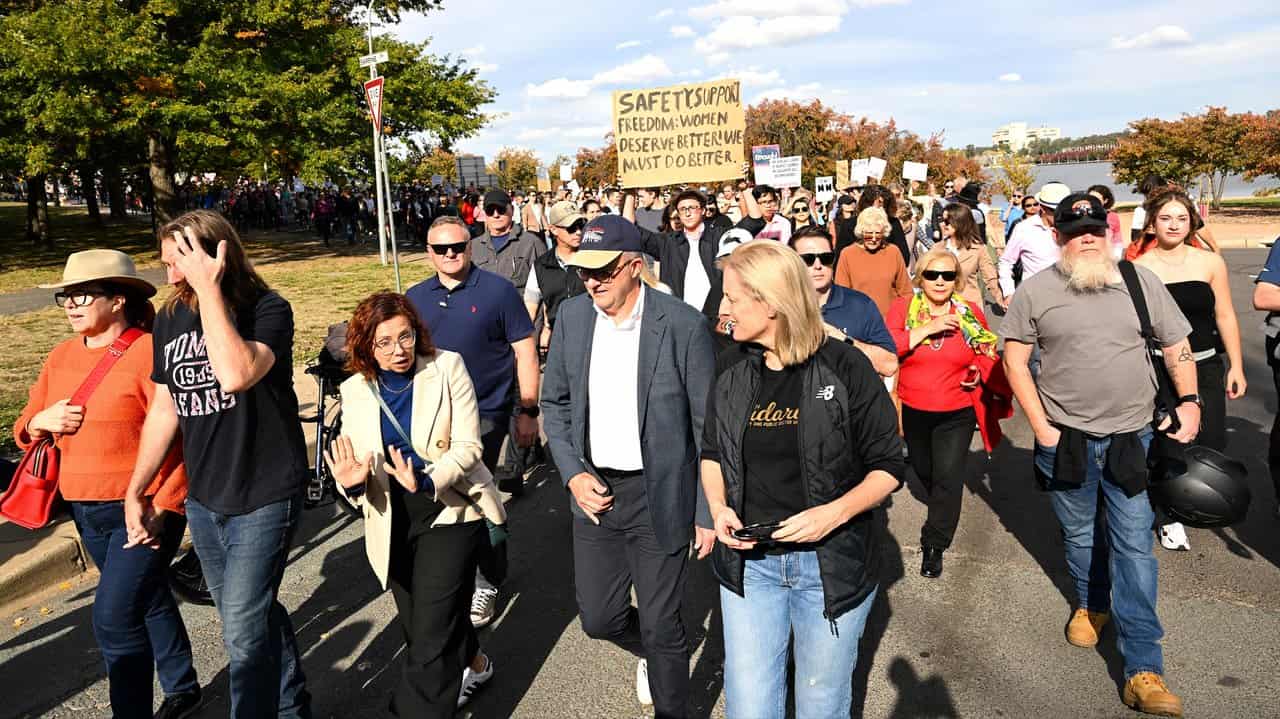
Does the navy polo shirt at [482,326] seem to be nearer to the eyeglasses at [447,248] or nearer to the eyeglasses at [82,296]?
the eyeglasses at [447,248]

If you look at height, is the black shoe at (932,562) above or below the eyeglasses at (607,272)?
below

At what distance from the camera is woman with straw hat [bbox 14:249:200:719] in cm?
341

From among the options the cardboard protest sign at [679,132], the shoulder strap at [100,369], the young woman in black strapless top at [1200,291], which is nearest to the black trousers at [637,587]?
the shoulder strap at [100,369]

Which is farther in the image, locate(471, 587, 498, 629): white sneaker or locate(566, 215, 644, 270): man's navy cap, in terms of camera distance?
locate(471, 587, 498, 629): white sneaker

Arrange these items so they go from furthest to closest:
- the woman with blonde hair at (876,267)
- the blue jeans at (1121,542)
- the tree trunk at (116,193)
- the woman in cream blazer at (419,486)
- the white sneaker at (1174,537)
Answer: the tree trunk at (116,193) → the woman with blonde hair at (876,267) → the white sneaker at (1174,537) → the blue jeans at (1121,542) → the woman in cream blazer at (419,486)

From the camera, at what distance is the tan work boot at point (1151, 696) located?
3.53 meters

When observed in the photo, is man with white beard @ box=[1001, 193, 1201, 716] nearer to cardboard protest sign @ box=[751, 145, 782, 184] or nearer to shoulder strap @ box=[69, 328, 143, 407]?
shoulder strap @ box=[69, 328, 143, 407]

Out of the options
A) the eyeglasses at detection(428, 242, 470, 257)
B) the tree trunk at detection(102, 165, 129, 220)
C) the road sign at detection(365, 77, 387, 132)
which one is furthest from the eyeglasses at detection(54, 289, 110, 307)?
the tree trunk at detection(102, 165, 129, 220)

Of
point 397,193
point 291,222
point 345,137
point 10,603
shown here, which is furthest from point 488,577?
point 291,222

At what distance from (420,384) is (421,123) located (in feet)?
88.8

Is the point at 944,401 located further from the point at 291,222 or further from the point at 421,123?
the point at 291,222

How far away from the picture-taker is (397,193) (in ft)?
145

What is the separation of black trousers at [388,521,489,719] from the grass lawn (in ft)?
18.2

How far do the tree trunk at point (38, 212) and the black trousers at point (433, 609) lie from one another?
30.1 m
